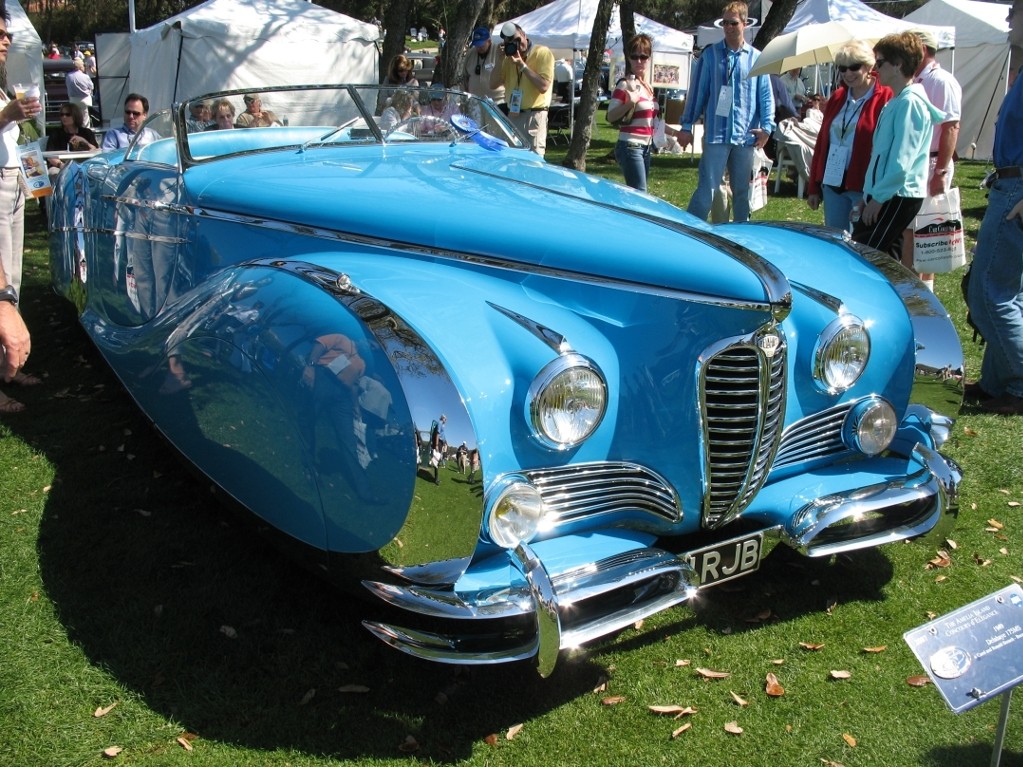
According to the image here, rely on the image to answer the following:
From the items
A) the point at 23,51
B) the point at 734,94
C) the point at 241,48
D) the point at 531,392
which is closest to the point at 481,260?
the point at 531,392

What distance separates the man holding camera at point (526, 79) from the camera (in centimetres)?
954

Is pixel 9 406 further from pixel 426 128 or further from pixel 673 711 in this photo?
pixel 673 711

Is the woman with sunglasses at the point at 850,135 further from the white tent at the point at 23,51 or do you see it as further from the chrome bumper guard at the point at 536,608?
the white tent at the point at 23,51

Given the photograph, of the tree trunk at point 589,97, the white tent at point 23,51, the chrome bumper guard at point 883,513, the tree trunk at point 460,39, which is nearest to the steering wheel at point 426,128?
the chrome bumper guard at point 883,513

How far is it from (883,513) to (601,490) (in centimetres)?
102

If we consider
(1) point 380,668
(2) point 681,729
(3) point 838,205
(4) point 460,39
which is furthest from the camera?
Answer: (4) point 460,39

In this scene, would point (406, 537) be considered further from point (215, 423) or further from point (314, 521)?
point (215, 423)

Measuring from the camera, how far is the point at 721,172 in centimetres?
687

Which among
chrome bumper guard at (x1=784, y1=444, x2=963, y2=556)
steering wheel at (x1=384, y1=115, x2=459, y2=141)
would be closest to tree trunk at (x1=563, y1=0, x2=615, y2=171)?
steering wheel at (x1=384, y1=115, x2=459, y2=141)

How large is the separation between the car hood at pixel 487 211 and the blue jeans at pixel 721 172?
9.90 ft

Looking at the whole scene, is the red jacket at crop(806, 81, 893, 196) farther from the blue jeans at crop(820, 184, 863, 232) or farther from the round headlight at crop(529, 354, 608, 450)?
the round headlight at crop(529, 354, 608, 450)

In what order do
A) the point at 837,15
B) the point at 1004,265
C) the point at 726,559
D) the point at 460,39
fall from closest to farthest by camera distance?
the point at 726,559 < the point at 1004,265 < the point at 460,39 < the point at 837,15

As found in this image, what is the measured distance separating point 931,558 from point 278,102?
3.52 meters

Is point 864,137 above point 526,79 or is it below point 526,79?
above
